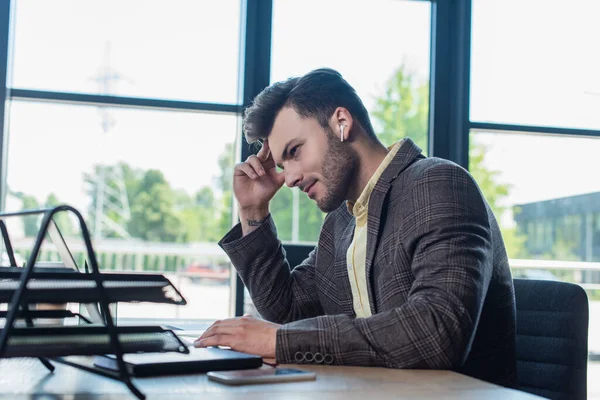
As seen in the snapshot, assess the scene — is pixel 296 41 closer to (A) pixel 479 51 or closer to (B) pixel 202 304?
(A) pixel 479 51

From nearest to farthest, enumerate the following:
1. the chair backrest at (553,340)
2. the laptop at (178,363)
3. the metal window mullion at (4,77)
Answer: the laptop at (178,363) → the chair backrest at (553,340) → the metal window mullion at (4,77)

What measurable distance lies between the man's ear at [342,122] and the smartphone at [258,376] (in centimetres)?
91

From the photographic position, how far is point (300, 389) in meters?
0.87

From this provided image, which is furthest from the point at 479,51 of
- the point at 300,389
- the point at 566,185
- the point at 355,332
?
the point at 300,389

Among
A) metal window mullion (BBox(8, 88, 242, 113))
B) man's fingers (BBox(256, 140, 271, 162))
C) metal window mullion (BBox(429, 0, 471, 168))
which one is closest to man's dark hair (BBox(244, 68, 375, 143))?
man's fingers (BBox(256, 140, 271, 162))

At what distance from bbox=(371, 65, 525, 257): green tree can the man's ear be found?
157 cm

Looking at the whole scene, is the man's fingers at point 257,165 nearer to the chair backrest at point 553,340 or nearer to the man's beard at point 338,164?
the man's beard at point 338,164

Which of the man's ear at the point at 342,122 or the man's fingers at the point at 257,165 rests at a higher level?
the man's ear at the point at 342,122

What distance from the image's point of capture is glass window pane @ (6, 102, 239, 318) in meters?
2.97

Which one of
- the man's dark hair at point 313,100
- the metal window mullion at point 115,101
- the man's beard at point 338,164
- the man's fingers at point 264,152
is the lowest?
the man's beard at point 338,164

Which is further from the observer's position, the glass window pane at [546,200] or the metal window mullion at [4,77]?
the glass window pane at [546,200]

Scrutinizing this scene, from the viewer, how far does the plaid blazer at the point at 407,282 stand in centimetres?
113

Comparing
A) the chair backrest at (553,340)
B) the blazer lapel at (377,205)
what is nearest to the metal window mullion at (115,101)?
the blazer lapel at (377,205)

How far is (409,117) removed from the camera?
338cm
